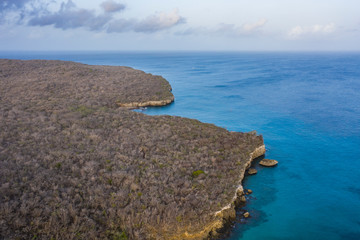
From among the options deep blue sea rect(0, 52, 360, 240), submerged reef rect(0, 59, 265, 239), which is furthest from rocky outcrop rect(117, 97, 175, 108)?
submerged reef rect(0, 59, 265, 239)

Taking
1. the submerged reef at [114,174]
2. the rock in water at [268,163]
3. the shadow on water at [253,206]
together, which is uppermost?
the submerged reef at [114,174]

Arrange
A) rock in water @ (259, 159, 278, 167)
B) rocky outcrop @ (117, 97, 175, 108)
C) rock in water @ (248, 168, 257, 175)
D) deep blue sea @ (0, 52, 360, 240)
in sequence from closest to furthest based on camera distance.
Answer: deep blue sea @ (0, 52, 360, 240) → rock in water @ (248, 168, 257, 175) → rock in water @ (259, 159, 278, 167) → rocky outcrop @ (117, 97, 175, 108)

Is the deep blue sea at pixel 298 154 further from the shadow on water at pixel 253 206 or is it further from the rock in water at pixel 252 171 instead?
the rock in water at pixel 252 171

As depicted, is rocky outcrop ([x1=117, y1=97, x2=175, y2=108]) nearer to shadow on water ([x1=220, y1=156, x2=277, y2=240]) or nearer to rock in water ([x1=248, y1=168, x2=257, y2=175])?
shadow on water ([x1=220, y1=156, x2=277, y2=240])

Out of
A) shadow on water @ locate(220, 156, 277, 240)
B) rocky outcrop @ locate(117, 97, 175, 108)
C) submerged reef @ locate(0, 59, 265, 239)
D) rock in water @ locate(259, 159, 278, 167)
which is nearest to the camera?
submerged reef @ locate(0, 59, 265, 239)

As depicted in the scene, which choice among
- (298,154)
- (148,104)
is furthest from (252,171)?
(148,104)

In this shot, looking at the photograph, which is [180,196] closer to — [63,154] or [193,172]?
[193,172]

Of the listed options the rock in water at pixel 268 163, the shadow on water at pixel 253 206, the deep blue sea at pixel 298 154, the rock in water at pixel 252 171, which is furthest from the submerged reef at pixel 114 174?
the deep blue sea at pixel 298 154

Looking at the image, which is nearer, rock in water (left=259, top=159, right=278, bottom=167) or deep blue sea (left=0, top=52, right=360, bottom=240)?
deep blue sea (left=0, top=52, right=360, bottom=240)

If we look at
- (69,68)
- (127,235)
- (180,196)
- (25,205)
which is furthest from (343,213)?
(69,68)
